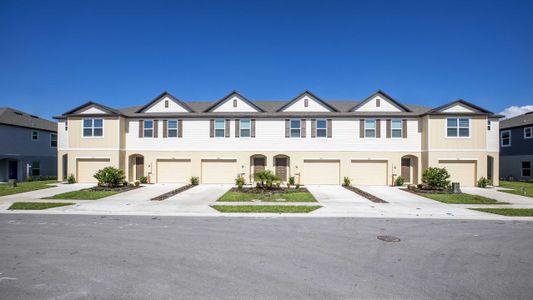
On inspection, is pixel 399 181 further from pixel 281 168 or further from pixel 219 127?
pixel 219 127

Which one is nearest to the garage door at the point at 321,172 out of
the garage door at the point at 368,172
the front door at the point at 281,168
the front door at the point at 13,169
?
the garage door at the point at 368,172

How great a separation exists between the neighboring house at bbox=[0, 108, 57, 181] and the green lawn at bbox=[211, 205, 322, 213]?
25237 millimetres

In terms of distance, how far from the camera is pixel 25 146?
2512 cm

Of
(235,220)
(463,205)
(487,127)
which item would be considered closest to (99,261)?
(235,220)

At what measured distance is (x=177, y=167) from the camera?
22250 mm

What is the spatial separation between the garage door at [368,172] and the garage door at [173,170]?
1476cm

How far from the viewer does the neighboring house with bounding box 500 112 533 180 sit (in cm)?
2581

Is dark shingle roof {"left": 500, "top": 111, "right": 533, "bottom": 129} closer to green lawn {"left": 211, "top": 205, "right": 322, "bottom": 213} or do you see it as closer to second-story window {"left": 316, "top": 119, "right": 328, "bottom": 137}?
second-story window {"left": 316, "top": 119, "right": 328, "bottom": 137}

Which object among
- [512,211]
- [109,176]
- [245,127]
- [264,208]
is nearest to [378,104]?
[245,127]

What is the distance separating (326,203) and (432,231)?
5.48 meters

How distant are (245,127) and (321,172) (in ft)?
25.9

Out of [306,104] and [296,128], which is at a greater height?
[306,104]

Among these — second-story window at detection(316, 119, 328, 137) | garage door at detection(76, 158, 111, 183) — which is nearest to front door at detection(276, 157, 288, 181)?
second-story window at detection(316, 119, 328, 137)

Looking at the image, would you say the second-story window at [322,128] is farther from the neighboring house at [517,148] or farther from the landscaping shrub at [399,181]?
the neighboring house at [517,148]
